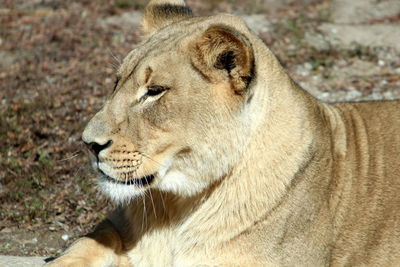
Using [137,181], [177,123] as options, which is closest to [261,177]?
[177,123]

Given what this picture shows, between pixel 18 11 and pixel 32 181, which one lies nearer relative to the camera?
pixel 32 181

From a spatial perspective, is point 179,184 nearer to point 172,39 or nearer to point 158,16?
point 172,39

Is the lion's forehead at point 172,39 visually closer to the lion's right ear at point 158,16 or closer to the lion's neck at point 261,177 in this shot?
the lion's right ear at point 158,16

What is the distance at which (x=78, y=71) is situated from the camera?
28.7ft

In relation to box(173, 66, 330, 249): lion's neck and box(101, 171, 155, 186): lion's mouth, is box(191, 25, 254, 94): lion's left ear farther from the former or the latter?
box(101, 171, 155, 186): lion's mouth

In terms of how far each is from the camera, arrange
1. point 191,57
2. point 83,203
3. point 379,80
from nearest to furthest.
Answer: point 191,57 < point 83,203 < point 379,80

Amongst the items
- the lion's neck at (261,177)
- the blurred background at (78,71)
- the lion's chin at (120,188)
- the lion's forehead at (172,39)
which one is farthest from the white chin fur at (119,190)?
the blurred background at (78,71)

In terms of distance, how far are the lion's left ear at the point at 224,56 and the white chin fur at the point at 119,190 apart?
2.52 feet

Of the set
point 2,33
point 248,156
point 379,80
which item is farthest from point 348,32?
point 248,156

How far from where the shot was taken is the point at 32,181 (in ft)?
A: 20.6

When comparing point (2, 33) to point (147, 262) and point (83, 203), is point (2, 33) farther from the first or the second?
point (147, 262)

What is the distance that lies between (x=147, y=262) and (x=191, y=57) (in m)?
1.34

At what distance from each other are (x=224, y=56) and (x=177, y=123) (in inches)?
18.0

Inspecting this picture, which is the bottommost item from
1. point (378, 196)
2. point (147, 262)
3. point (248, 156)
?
point (147, 262)
